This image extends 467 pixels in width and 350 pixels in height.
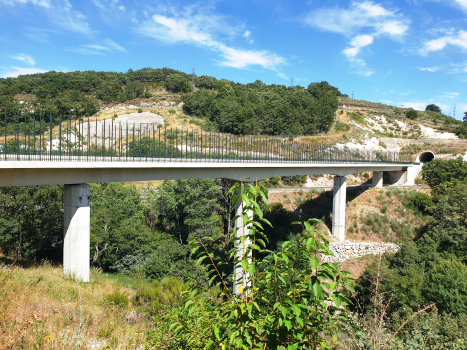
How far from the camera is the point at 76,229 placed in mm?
13883

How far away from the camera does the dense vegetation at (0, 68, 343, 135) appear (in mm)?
58812

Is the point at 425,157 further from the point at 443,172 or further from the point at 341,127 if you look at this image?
the point at 341,127

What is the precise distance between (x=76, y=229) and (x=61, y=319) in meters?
8.41

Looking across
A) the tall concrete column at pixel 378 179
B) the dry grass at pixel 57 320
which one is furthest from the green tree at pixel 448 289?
the tall concrete column at pixel 378 179

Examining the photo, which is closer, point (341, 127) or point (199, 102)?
point (341, 127)

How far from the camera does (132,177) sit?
15531 millimetres

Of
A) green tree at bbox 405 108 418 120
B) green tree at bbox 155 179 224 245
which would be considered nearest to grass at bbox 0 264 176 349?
green tree at bbox 155 179 224 245

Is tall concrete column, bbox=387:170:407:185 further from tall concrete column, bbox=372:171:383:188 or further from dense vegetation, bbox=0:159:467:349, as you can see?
dense vegetation, bbox=0:159:467:349

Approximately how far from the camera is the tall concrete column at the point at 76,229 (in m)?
13.7

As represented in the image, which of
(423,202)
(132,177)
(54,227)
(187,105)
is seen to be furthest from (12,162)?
(187,105)

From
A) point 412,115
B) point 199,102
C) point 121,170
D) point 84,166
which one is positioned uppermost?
point 412,115

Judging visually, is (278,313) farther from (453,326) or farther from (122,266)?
(122,266)

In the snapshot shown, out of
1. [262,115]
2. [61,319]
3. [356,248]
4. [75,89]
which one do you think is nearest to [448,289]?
[356,248]

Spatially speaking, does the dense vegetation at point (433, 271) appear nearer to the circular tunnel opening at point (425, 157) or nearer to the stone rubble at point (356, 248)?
the stone rubble at point (356, 248)
